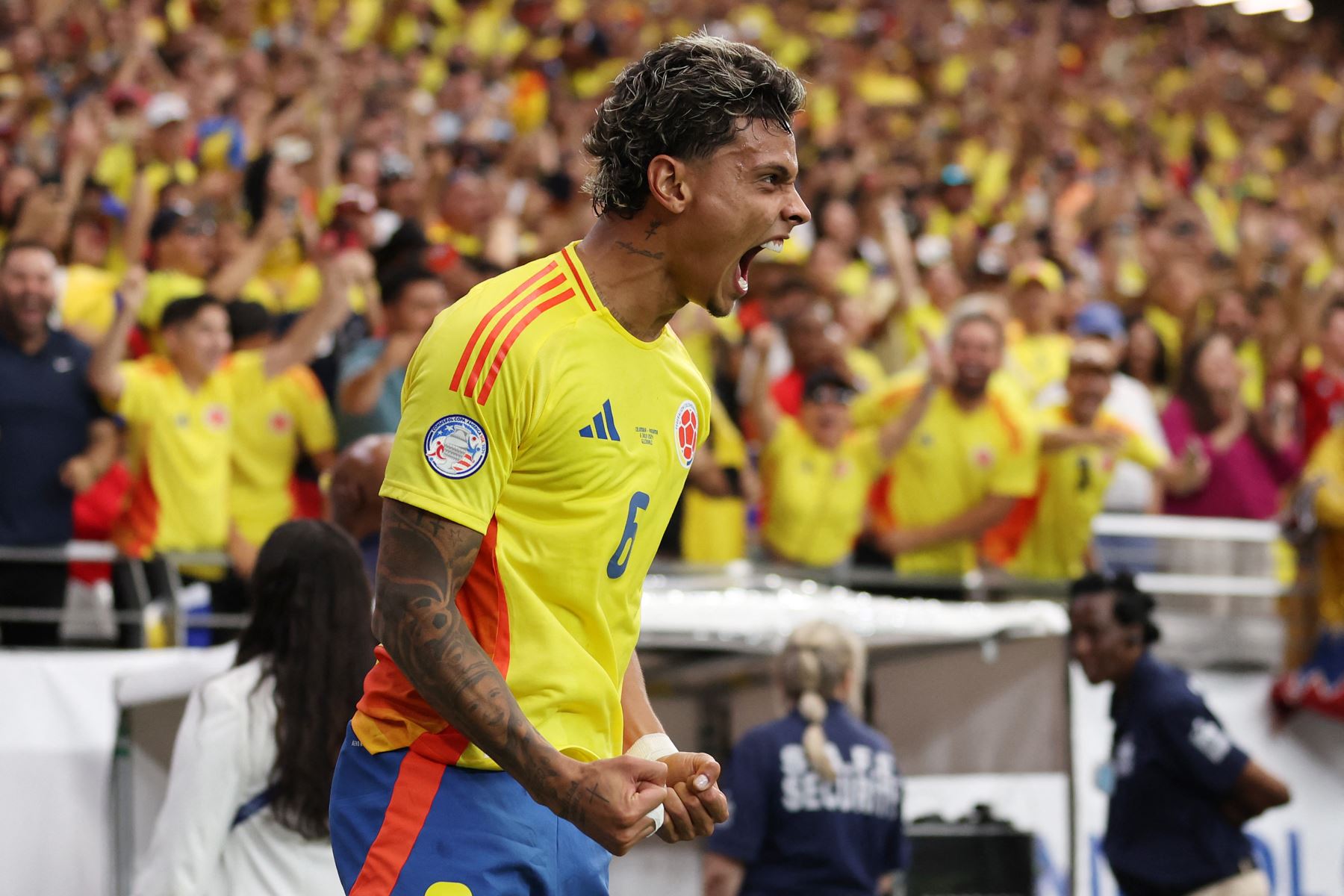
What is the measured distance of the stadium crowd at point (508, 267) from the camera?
746cm

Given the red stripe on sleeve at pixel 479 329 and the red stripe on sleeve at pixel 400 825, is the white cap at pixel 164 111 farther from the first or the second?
the red stripe on sleeve at pixel 400 825

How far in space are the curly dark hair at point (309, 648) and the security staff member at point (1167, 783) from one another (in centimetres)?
301

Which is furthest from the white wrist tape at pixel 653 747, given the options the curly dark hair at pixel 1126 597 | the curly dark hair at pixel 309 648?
the curly dark hair at pixel 1126 597

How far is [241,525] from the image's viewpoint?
761 centimetres

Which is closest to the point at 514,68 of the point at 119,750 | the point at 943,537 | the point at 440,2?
the point at 440,2

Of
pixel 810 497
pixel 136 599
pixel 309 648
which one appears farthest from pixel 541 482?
pixel 810 497

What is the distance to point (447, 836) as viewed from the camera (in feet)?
9.00

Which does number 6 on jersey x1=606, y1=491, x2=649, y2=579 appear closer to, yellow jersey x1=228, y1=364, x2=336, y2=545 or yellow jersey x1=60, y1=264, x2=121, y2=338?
yellow jersey x1=228, y1=364, x2=336, y2=545

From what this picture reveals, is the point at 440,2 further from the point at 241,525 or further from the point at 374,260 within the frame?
the point at 241,525

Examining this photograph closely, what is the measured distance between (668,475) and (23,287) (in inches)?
204

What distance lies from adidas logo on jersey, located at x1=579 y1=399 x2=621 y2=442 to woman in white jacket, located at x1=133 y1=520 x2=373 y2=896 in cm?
166

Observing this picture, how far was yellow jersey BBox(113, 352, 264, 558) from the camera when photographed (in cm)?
740

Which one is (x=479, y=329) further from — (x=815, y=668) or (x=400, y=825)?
(x=815, y=668)

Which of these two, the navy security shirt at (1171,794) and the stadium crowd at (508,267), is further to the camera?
the stadium crowd at (508,267)
